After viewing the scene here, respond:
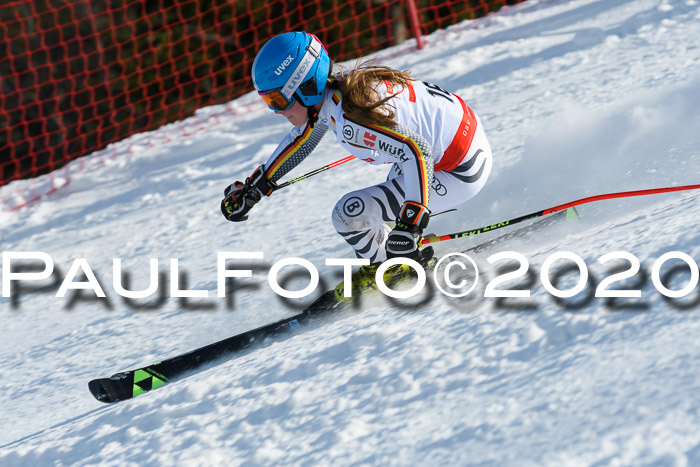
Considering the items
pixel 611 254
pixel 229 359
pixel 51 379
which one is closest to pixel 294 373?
pixel 229 359

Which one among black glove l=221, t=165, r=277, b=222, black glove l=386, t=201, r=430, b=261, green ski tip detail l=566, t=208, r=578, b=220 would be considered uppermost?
black glove l=221, t=165, r=277, b=222

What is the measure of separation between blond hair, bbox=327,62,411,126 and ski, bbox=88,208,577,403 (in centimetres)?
85

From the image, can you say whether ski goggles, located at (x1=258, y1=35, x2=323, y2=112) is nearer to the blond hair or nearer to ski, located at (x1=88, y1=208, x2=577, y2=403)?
the blond hair

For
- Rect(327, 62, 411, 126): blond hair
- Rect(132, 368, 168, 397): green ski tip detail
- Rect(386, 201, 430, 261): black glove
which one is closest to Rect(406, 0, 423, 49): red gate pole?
Rect(327, 62, 411, 126): blond hair

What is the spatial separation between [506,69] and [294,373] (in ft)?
13.6

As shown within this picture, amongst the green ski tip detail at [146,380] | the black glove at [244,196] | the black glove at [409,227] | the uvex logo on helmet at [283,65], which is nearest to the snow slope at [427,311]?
the green ski tip detail at [146,380]

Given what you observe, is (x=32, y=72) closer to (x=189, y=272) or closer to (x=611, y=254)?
(x=189, y=272)

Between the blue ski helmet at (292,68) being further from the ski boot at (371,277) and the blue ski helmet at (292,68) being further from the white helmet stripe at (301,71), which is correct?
the ski boot at (371,277)

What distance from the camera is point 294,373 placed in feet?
8.77

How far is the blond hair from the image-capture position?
9.67 feet

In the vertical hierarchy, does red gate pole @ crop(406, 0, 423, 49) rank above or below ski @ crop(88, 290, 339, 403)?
above

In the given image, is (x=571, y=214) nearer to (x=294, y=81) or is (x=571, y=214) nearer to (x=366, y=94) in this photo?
(x=366, y=94)

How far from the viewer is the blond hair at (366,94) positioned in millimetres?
2947

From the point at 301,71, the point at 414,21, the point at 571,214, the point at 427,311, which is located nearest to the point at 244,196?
the point at 301,71
